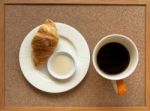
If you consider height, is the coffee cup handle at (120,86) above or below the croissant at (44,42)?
below

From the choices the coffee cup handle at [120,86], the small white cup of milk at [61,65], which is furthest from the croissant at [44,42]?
the coffee cup handle at [120,86]

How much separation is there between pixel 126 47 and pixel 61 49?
0.14 meters

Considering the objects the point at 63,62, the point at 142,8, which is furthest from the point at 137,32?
the point at 63,62

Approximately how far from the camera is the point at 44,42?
55 cm

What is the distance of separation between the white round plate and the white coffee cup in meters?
0.06

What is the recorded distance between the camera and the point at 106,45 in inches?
21.6

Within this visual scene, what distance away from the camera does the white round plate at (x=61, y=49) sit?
0.57 metres

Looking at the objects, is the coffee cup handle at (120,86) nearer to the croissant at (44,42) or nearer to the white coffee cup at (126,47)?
the white coffee cup at (126,47)

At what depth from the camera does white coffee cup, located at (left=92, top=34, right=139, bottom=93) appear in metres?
0.52

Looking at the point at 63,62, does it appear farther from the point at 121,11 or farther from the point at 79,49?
the point at 121,11

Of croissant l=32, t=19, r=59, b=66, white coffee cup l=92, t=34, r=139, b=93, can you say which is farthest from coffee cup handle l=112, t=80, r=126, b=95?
croissant l=32, t=19, r=59, b=66

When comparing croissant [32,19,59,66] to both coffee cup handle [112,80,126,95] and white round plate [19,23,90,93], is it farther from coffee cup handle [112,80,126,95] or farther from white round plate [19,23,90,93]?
coffee cup handle [112,80,126,95]

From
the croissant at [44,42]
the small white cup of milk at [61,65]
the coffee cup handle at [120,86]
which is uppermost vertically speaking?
the croissant at [44,42]

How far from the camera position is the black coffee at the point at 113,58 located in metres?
0.54
